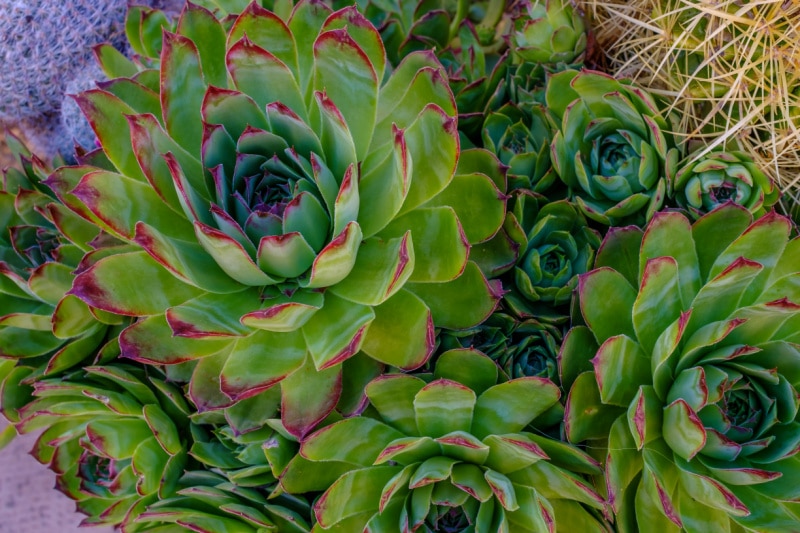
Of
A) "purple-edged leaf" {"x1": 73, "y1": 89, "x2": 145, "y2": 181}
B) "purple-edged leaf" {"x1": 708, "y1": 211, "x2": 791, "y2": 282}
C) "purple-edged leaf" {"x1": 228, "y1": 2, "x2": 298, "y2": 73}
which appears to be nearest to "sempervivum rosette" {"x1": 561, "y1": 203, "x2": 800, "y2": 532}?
"purple-edged leaf" {"x1": 708, "y1": 211, "x2": 791, "y2": 282}

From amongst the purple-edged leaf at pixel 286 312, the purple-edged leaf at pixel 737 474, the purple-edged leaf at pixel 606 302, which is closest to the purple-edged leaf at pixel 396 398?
the purple-edged leaf at pixel 286 312

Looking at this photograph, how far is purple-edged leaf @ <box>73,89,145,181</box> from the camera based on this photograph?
77 centimetres

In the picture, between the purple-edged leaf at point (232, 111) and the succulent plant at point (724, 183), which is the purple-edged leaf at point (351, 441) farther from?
the succulent plant at point (724, 183)

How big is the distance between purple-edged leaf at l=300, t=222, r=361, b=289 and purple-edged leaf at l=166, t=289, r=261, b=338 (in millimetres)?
73

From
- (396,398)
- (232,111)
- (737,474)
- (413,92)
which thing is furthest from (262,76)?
(737,474)

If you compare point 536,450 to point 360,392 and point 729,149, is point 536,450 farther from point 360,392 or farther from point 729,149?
point 729,149

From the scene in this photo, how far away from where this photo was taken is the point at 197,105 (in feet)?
2.66

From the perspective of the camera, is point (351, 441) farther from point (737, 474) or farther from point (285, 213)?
point (737, 474)

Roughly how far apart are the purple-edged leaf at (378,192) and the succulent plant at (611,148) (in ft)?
0.82

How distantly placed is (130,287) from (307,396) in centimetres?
23

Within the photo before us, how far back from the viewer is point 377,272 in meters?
0.73

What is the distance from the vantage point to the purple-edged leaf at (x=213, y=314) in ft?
2.14

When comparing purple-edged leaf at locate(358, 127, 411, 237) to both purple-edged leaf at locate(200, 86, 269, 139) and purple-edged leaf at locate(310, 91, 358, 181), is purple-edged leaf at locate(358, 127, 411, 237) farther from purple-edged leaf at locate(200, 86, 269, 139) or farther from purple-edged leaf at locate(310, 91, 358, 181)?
purple-edged leaf at locate(200, 86, 269, 139)

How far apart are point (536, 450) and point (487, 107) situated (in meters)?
0.51
